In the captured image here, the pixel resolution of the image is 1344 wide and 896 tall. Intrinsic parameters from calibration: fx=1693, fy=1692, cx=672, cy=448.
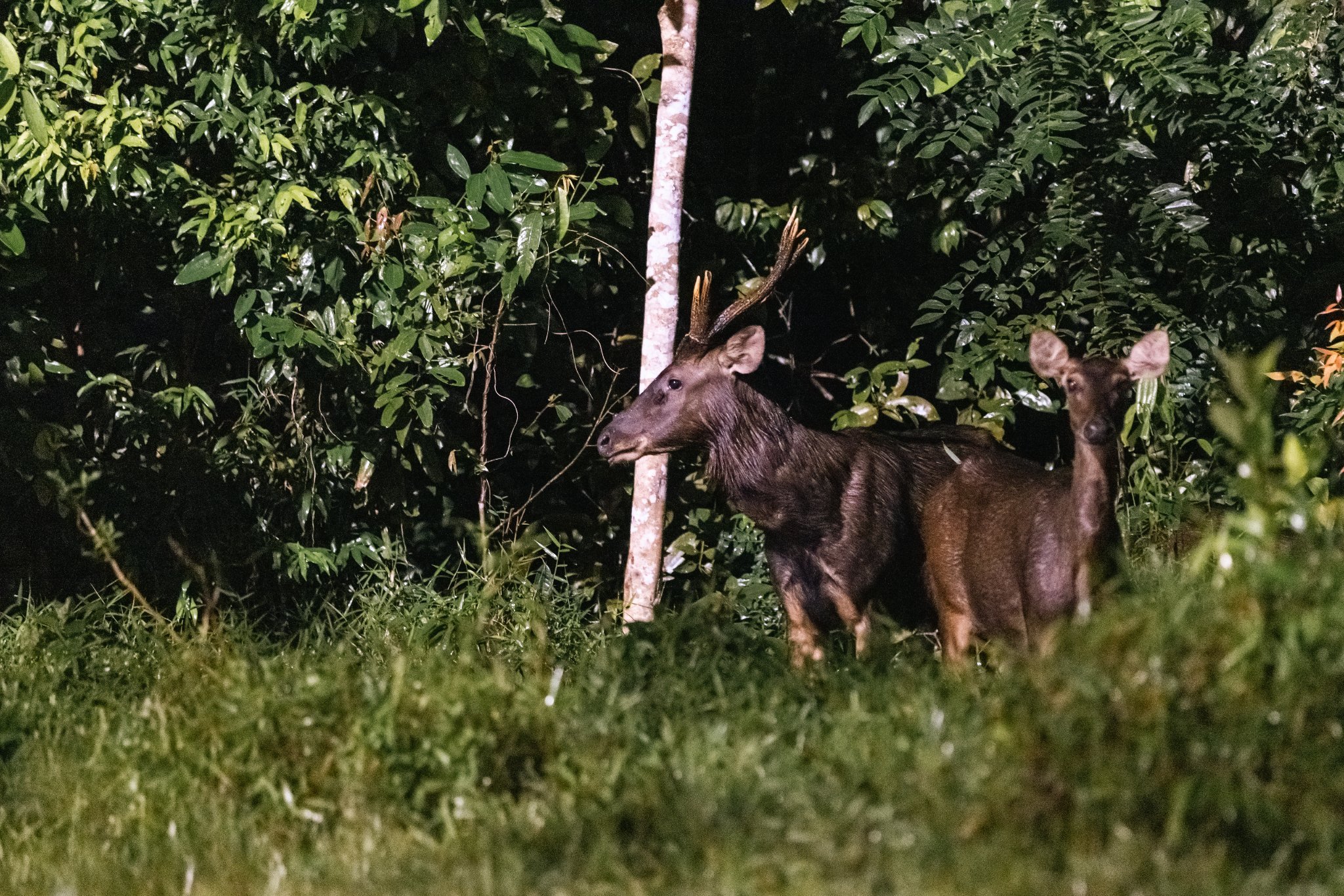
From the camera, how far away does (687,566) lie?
924 cm

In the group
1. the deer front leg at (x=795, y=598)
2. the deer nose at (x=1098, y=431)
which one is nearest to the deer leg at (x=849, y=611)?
the deer front leg at (x=795, y=598)

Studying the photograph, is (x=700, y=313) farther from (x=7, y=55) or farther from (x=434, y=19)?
(x=7, y=55)

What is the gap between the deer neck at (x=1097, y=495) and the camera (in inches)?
249

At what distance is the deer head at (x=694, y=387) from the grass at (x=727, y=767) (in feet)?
4.99

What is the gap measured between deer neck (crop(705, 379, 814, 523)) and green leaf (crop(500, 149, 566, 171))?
1.29 m

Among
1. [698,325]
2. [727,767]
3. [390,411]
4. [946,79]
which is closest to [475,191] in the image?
[390,411]

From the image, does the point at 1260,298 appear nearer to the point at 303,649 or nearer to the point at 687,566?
the point at 687,566

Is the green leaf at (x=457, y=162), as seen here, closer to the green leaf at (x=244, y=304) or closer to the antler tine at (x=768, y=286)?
the green leaf at (x=244, y=304)

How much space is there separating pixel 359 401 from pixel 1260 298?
443 centimetres

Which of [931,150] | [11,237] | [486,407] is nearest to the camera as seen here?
[11,237]

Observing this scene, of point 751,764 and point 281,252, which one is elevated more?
point 281,252

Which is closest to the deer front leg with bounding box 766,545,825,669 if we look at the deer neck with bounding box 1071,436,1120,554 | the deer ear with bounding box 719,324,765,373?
the deer ear with bounding box 719,324,765,373

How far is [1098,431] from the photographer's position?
629 centimetres

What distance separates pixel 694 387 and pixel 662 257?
28.2 inches
